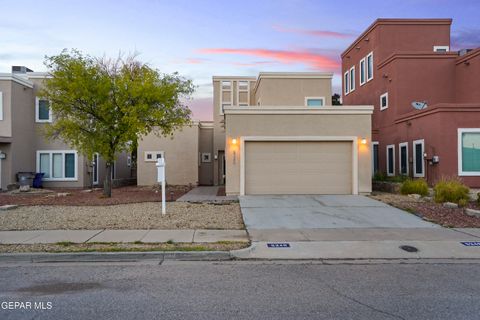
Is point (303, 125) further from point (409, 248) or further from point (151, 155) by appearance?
point (151, 155)

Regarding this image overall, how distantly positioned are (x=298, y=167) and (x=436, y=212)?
6.00 m

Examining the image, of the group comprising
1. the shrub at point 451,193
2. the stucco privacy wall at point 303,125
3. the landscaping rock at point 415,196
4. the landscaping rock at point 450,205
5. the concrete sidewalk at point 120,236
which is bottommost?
the concrete sidewalk at point 120,236

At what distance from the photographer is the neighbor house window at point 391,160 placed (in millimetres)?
21516

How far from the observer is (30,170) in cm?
2172

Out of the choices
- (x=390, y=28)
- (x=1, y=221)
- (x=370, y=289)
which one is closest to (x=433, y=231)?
(x=370, y=289)

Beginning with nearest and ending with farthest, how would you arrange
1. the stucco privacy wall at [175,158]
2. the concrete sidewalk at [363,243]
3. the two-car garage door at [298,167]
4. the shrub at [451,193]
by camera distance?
the concrete sidewalk at [363,243]
the shrub at [451,193]
the two-car garage door at [298,167]
the stucco privacy wall at [175,158]

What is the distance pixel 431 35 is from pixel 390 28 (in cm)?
270

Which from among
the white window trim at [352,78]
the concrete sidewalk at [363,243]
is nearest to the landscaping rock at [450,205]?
the concrete sidewalk at [363,243]

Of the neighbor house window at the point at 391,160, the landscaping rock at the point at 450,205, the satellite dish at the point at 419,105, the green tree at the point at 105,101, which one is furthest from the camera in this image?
the neighbor house window at the point at 391,160

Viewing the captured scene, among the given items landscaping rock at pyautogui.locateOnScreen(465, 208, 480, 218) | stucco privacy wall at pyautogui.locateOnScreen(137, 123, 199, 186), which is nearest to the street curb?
landscaping rock at pyautogui.locateOnScreen(465, 208, 480, 218)

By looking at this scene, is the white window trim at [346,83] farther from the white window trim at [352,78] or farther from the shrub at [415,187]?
the shrub at [415,187]

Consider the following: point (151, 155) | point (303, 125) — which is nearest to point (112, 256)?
point (303, 125)

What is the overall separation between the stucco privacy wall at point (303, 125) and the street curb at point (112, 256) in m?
9.01

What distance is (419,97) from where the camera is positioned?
21719 mm
